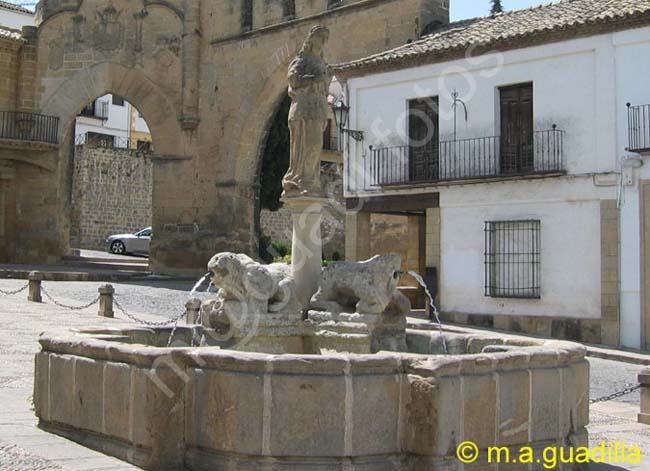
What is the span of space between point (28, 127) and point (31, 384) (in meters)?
16.2

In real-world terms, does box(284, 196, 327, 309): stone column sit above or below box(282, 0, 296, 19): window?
below

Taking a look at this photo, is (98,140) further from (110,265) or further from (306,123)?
(306,123)

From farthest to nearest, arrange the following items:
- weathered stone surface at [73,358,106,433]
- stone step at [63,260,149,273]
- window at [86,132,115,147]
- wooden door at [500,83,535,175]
→ 1. window at [86,132,115,147]
2. stone step at [63,260,149,273]
3. wooden door at [500,83,535,175]
4. weathered stone surface at [73,358,106,433]

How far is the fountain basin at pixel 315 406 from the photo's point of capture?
431 centimetres

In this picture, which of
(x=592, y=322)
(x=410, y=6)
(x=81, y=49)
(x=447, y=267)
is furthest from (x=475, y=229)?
(x=81, y=49)

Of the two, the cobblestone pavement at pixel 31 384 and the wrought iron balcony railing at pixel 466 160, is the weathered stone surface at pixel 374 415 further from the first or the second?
the wrought iron balcony railing at pixel 466 160

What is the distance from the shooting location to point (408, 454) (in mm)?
4410

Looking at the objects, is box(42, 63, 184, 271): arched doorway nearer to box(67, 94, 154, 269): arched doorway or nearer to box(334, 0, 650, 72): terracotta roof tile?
box(67, 94, 154, 269): arched doorway

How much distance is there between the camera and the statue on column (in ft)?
21.5

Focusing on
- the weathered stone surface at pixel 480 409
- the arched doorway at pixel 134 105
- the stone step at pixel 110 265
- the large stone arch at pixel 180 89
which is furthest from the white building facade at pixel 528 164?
the weathered stone surface at pixel 480 409

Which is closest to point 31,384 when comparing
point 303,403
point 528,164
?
point 303,403

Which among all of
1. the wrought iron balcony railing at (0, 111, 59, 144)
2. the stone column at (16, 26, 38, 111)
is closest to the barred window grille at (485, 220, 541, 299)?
the wrought iron balcony railing at (0, 111, 59, 144)

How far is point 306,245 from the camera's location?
659cm

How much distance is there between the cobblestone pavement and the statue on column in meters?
2.50
